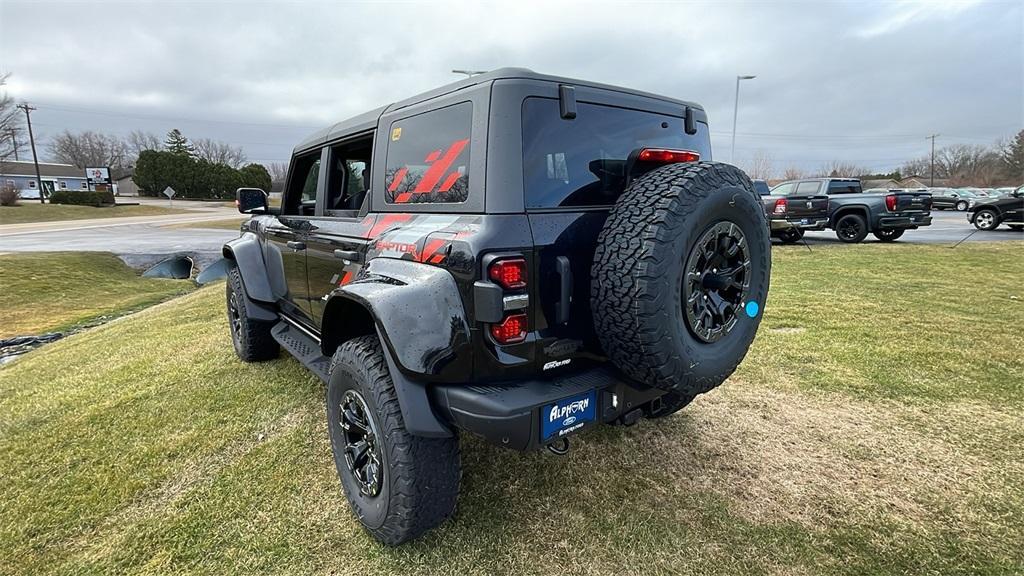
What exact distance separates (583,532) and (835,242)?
44.6 ft

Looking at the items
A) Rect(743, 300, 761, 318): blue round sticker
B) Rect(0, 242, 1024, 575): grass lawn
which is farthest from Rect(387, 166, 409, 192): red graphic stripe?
Rect(743, 300, 761, 318): blue round sticker

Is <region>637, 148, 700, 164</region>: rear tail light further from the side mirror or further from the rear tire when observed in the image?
the rear tire

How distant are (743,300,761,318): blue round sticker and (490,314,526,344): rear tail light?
1.02m

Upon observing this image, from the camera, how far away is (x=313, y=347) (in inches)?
133

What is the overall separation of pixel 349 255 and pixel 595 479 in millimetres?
1729

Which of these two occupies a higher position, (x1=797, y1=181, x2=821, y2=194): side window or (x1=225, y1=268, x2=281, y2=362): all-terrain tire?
(x1=797, y1=181, x2=821, y2=194): side window

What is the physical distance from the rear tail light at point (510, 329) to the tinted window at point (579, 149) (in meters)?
0.45

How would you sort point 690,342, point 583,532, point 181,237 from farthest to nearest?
point 181,237 < point 583,532 < point 690,342

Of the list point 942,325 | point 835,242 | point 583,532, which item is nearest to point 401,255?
point 583,532

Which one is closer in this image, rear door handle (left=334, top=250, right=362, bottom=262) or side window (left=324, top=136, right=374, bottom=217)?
rear door handle (left=334, top=250, right=362, bottom=262)

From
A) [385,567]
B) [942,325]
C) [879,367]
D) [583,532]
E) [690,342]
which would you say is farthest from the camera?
[942,325]

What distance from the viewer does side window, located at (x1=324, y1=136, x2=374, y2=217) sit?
311 centimetres

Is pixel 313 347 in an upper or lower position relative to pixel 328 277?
lower

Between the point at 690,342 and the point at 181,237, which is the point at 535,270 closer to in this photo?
the point at 690,342
